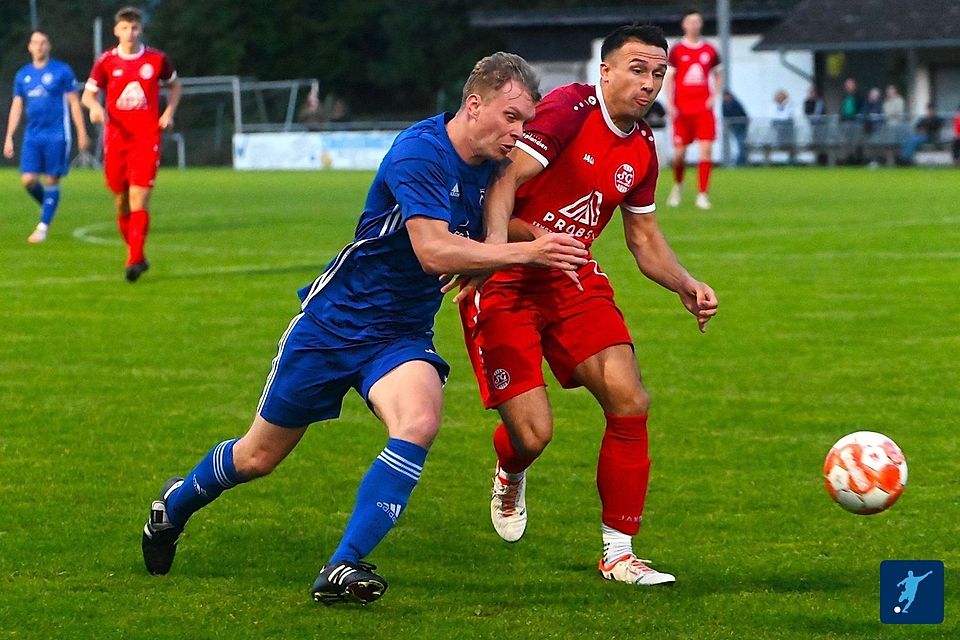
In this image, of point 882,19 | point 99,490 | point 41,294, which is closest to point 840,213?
point 41,294

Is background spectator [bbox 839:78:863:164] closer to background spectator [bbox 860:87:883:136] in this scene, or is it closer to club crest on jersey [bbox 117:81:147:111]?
background spectator [bbox 860:87:883:136]

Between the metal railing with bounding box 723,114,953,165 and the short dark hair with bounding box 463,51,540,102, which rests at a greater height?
the short dark hair with bounding box 463,51,540,102

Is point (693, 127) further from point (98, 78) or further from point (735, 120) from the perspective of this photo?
point (735, 120)

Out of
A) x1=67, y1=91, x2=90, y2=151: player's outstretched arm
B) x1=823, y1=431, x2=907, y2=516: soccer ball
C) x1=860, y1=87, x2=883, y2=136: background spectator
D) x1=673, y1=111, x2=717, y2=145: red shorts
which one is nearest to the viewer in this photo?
x1=823, y1=431, x2=907, y2=516: soccer ball

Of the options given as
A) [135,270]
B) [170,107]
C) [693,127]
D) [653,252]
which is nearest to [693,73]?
[693,127]

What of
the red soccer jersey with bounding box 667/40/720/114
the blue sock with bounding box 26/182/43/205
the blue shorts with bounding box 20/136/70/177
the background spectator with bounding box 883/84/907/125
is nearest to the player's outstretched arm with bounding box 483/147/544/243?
the blue shorts with bounding box 20/136/70/177

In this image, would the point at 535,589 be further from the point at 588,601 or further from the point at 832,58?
the point at 832,58

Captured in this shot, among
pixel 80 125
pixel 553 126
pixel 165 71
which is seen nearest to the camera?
pixel 553 126

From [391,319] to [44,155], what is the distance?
50.3 ft

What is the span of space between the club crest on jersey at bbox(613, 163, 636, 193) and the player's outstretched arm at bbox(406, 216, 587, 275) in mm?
943

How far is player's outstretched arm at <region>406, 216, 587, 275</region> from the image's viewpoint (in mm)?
5070

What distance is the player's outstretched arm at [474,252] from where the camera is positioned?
507cm

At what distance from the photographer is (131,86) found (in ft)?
48.0

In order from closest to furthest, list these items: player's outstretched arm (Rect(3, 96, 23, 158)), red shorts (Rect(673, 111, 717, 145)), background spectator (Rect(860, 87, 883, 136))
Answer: player's outstretched arm (Rect(3, 96, 23, 158)) → red shorts (Rect(673, 111, 717, 145)) → background spectator (Rect(860, 87, 883, 136))
